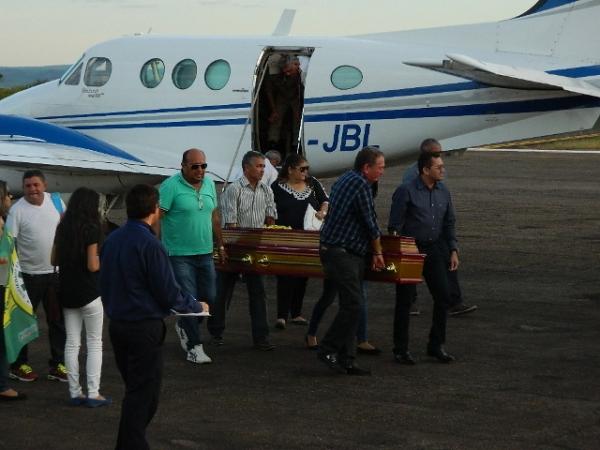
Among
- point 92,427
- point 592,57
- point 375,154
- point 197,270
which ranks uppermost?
point 592,57

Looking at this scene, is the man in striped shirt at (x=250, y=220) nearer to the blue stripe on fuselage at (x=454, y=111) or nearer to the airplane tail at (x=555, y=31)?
the blue stripe on fuselage at (x=454, y=111)

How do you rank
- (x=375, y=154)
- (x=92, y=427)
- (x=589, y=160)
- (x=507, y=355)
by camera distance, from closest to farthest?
(x=92, y=427), (x=375, y=154), (x=507, y=355), (x=589, y=160)

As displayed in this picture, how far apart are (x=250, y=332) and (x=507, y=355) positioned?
96.9 inches

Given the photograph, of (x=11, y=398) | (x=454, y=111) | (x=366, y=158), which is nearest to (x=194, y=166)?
(x=366, y=158)

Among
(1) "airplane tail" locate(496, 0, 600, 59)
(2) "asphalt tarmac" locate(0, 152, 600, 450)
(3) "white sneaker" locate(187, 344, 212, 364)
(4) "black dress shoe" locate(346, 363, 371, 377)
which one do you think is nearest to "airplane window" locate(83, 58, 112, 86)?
(2) "asphalt tarmac" locate(0, 152, 600, 450)

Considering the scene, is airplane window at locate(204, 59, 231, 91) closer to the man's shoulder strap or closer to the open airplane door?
the open airplane door

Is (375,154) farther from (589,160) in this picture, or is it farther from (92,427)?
(589,160)

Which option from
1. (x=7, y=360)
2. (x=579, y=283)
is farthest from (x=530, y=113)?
(x=7, y=360)

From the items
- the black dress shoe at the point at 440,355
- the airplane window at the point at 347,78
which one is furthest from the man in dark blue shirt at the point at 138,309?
the airplane window at the point at 347,78

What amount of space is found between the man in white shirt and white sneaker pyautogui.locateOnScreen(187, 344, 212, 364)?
112 centimetres

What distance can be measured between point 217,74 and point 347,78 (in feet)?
5.87

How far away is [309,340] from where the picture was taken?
10.8m

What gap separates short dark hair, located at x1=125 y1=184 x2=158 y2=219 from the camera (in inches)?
279

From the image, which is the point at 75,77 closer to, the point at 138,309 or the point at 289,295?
the point at 289,295
